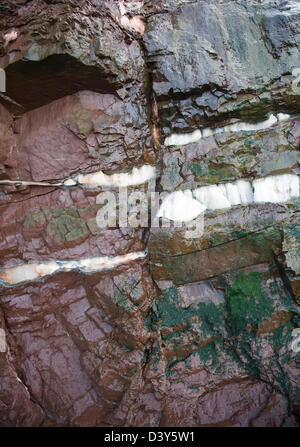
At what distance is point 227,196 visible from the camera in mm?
2711

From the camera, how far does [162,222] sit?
2713 millimetres

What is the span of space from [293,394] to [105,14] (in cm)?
371

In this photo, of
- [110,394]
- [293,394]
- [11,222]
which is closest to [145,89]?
[11,222]

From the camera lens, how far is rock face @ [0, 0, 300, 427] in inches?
103

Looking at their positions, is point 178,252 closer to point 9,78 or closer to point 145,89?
point 145,89

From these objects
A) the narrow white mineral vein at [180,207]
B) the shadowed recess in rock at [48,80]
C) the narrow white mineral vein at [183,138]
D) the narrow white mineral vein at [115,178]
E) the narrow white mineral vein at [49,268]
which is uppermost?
the shadowed recess in rock at [48,80]

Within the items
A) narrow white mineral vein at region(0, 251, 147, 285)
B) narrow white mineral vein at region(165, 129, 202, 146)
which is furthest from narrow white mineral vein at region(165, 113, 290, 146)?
narrow white mineral vein at region(0, 251, 147, 285)

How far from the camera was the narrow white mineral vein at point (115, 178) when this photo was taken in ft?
8.83

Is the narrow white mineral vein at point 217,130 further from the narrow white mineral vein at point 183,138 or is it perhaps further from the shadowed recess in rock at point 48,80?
the shadowed recess in rock at point 48,80

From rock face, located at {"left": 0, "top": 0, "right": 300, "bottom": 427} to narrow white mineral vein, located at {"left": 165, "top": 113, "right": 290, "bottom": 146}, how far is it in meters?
0.01

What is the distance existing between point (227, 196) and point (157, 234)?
2.41 ft

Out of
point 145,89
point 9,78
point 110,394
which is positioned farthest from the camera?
point 145,89

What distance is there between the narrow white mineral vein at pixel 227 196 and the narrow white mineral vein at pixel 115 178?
315mm

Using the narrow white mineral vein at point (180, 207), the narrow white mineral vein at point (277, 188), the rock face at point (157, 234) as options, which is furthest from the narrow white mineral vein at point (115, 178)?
the narrow white mineral vein at point (277, 188)
